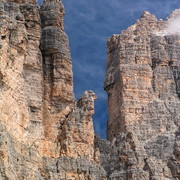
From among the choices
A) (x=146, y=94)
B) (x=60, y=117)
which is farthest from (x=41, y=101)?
(x=146, y=94)

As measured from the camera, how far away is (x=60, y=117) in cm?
5359

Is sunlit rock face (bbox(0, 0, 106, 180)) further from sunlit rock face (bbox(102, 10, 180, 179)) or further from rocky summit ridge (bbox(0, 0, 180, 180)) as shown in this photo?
sunlit rock face (bbox(102, 10, 180, 179))

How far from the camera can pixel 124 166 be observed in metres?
60.7

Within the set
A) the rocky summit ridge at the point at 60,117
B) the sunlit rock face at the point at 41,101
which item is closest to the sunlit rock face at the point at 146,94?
the rocky summit ridge at the point at 60,117

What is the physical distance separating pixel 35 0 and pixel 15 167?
16143mm

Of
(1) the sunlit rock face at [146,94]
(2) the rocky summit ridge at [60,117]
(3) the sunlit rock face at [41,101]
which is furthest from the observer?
(1) the sunlit rock face at [146,94]

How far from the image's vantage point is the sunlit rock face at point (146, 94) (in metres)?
63.7

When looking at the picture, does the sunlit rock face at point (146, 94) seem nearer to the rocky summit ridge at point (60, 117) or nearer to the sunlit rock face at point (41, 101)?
the rocky summit ridge at point (60, 117)

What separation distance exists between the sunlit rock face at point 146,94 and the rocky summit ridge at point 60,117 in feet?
0.33

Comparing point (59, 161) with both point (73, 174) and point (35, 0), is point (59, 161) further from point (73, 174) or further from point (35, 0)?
point (35, 0)

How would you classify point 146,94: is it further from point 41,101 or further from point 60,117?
point 41,101

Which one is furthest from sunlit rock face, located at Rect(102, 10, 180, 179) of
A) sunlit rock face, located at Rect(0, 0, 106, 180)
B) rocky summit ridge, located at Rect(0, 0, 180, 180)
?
sunlit rock face, located at Rect(0, 0, 106, 180)

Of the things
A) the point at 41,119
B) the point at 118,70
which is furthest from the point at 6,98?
the point at 118,70

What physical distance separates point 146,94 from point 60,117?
21452 millimetres
